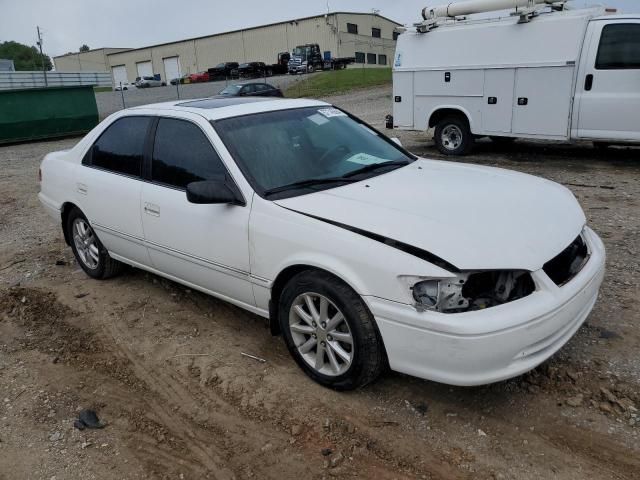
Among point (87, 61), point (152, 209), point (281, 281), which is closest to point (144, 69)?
point (87, 61)

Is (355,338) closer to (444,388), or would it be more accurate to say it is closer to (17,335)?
(444,388)

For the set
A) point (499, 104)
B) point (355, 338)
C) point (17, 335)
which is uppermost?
point (499, 104)

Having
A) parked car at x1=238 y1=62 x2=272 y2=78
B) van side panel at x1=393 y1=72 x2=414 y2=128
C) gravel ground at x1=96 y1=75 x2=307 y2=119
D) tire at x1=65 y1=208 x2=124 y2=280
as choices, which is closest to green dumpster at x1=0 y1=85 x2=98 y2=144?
gravel ground at x1=96 y1=75 x2=307 y2=119

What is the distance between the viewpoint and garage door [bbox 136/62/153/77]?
75644 millimetres

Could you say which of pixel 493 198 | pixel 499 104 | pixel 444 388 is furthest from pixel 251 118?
pixel 499 104

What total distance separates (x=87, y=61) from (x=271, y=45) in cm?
3492

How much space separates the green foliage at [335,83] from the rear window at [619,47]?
67.4ft

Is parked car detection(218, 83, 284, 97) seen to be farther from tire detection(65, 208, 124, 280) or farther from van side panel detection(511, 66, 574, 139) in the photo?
tire detection(65, 208, 124, 280)

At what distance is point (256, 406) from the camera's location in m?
3.25

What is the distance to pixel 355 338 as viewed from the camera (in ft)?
9.82

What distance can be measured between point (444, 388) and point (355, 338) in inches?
28.0

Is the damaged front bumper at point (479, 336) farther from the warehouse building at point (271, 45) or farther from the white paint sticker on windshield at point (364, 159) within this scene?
the warehouse building at point (271, 45)

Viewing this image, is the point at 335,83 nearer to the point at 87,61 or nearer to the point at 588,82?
the point at 588,82

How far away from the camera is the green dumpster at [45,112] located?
1723 centimetres
